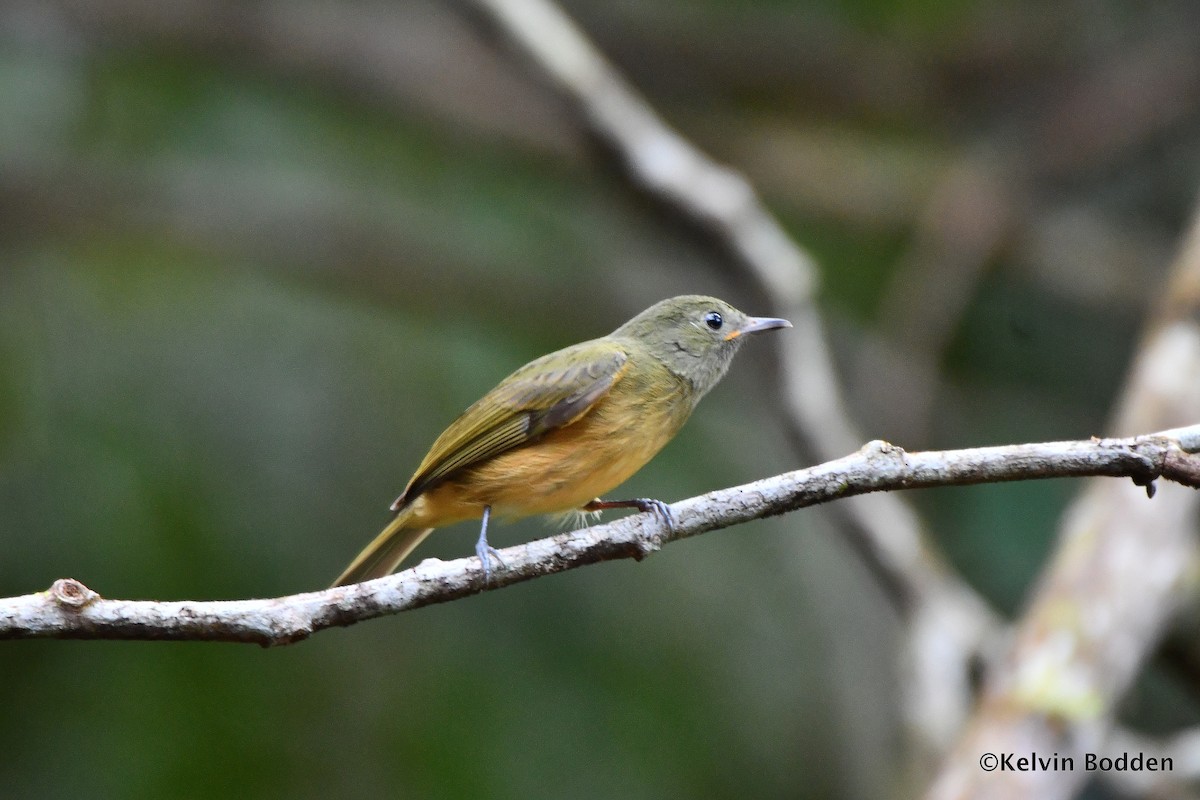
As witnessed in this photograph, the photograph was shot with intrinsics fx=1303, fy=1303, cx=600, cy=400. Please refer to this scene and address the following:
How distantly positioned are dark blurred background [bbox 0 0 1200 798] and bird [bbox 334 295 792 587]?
2.41m

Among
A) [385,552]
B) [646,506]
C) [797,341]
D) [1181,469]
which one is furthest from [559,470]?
[797,341]

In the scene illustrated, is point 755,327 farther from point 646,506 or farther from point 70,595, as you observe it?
point 70,595

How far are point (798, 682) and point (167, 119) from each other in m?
4.88

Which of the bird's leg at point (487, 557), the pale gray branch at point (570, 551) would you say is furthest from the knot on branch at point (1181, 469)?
the bird's leg at point (487, 557)

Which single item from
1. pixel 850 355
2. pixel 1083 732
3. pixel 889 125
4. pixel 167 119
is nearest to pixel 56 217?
pixel 167 119

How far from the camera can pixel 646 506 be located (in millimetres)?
3084

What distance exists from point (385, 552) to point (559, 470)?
0.59 meters

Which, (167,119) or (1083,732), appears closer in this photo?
(1083,732)

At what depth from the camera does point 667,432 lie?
3746mm

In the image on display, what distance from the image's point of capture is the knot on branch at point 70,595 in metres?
2.36

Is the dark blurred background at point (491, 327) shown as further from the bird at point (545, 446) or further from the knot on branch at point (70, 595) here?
the knot on branch at point (70, 595)

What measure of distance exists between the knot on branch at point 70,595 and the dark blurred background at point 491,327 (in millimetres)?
3806

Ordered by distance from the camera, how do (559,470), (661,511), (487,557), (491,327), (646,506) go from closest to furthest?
(487,557)
(661,511)
(646,506)
(559,470)
(491,327)

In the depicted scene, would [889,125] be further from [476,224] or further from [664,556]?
[664,556]
